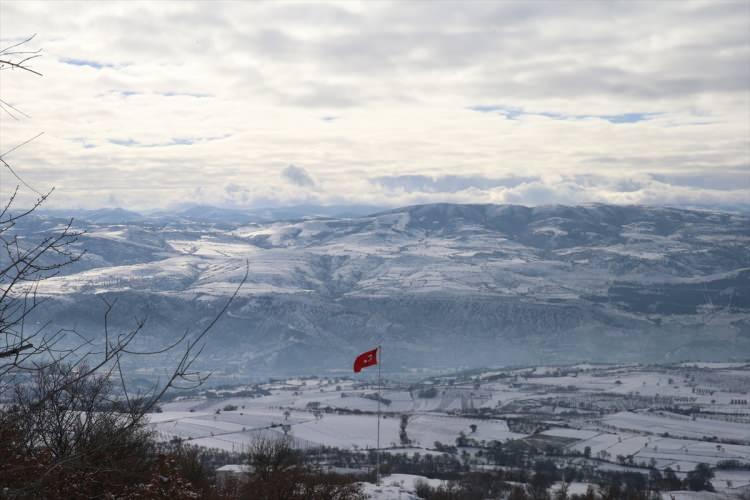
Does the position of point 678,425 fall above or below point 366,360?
below

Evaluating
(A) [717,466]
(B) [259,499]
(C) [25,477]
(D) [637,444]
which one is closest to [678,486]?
(A) [717,466]

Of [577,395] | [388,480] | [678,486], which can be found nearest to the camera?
[388,480]

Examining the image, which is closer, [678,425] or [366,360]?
[366,360]

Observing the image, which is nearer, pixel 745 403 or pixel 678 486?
pixel 678 486

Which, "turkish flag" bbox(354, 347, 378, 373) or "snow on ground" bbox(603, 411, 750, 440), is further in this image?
"snow on ground" bbox(603, 411, 750, 440)

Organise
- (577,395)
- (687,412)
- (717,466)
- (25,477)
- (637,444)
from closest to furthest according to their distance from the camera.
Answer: (25,477) < (717,466) < (637,444) < (687,412) < (577,395)

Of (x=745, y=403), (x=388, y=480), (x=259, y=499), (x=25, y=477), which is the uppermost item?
(x=25, y=477)

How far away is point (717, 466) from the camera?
112062 millimetres

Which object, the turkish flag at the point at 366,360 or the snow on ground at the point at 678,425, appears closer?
the turkish flag at the point at 366,360

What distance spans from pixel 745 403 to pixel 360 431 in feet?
300

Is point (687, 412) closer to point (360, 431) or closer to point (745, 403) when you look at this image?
point (745, 403)

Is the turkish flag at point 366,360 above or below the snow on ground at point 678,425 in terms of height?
above

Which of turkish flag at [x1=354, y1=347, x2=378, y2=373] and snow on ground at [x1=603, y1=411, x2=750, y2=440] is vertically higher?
turkish flag at [x1=354, y1=347, x2=378, y2=373]

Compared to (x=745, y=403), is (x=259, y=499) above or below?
above
